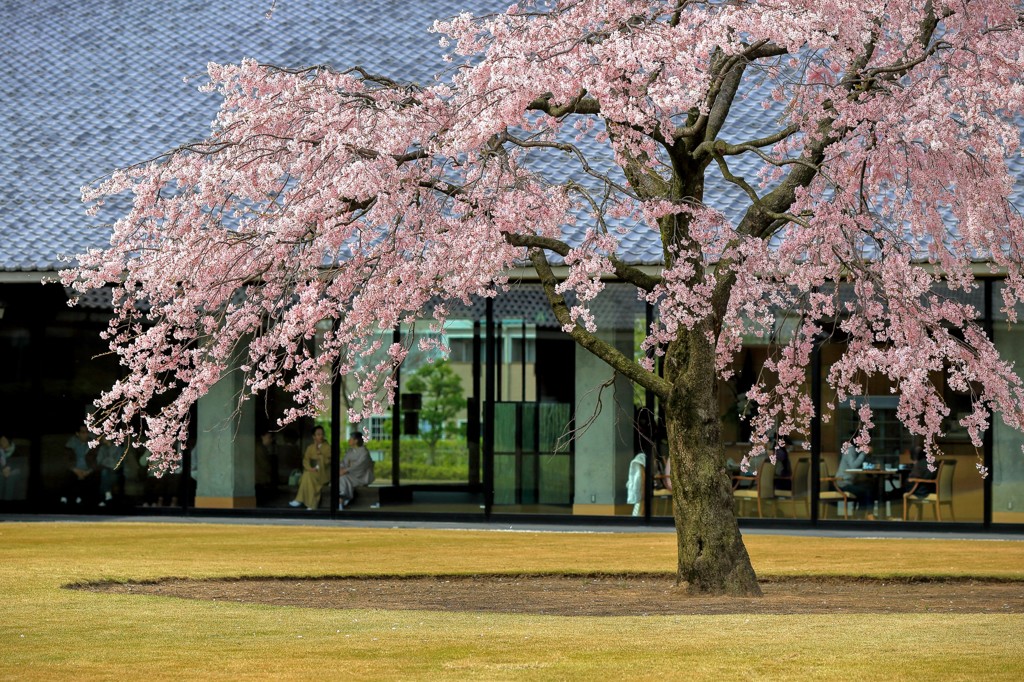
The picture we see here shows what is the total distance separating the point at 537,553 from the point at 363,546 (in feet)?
6.52

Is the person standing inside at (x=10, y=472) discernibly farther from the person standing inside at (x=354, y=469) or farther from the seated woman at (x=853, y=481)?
the seated woman at (x=853, y=481)

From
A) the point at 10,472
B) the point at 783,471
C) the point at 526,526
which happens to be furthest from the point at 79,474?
the point at 783,471

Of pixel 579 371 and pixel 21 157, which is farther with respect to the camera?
pixel 21 157

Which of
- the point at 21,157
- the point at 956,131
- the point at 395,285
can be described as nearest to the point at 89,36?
the point at 21,157

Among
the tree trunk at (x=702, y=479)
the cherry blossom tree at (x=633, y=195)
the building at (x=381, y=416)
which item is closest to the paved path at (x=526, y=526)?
the building at (x=381, y=416)

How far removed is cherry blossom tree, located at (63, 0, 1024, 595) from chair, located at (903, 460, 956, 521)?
7.03m

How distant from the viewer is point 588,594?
13.7 meters

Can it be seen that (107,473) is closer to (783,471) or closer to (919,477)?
(783,471)

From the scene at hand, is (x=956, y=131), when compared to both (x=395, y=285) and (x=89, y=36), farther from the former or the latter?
(x=89, y=36)

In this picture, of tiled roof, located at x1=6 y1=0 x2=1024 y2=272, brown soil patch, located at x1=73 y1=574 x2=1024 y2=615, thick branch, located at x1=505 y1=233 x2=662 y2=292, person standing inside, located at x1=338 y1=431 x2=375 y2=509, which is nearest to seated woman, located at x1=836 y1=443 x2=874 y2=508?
tiled roof, located at x1=6 y1=0 x2=1024 y2=272

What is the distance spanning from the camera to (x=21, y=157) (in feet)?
75.7

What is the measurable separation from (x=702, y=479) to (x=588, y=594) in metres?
1.82

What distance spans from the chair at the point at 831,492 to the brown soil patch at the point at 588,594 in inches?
210

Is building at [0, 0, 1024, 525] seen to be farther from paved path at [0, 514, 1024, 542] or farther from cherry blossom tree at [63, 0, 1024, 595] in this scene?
cherry blossom tree at [63, 0, 1024, 595]
